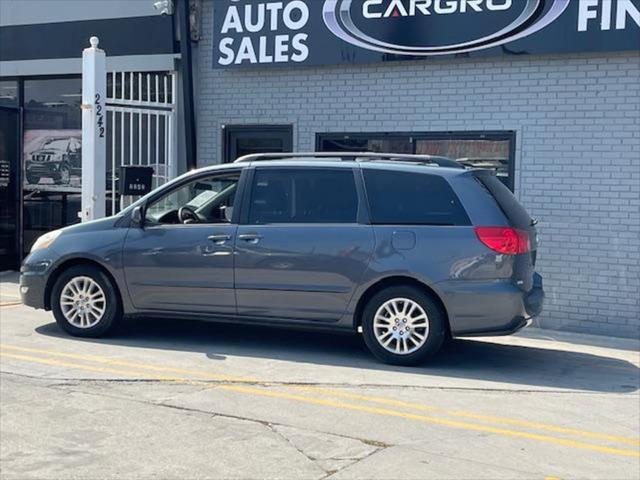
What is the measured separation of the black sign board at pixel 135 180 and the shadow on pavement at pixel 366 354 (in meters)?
2.25

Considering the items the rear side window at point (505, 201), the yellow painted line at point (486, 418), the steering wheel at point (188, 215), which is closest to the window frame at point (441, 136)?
the rear side window at point (505, 201)

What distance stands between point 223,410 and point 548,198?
5806mm

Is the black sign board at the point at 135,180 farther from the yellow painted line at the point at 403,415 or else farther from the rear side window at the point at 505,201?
the rear side window at the point at 505,201

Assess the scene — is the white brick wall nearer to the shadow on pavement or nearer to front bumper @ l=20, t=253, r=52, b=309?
the shadow on pavement

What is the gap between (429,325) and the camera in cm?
755

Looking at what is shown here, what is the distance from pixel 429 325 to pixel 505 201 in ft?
4.34

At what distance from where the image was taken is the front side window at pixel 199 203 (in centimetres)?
833

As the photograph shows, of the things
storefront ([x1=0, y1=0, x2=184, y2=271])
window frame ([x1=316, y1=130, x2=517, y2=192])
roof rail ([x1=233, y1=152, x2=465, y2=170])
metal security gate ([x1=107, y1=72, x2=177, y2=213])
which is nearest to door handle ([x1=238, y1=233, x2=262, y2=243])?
roof rail ([x1=233, y1=152, x2=465, y2=170])

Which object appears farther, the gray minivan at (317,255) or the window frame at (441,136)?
the window frame at (441,136)

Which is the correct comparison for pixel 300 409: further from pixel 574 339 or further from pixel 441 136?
pixel 441 136

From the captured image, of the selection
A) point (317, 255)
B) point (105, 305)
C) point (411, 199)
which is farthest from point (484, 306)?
point (105, 305)

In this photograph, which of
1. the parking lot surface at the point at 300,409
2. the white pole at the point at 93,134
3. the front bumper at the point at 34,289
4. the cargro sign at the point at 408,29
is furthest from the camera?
the white pole at the point at 93,134

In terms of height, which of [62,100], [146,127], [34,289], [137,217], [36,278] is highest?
[62,100]

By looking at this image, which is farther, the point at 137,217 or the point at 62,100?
the point at 62,100
